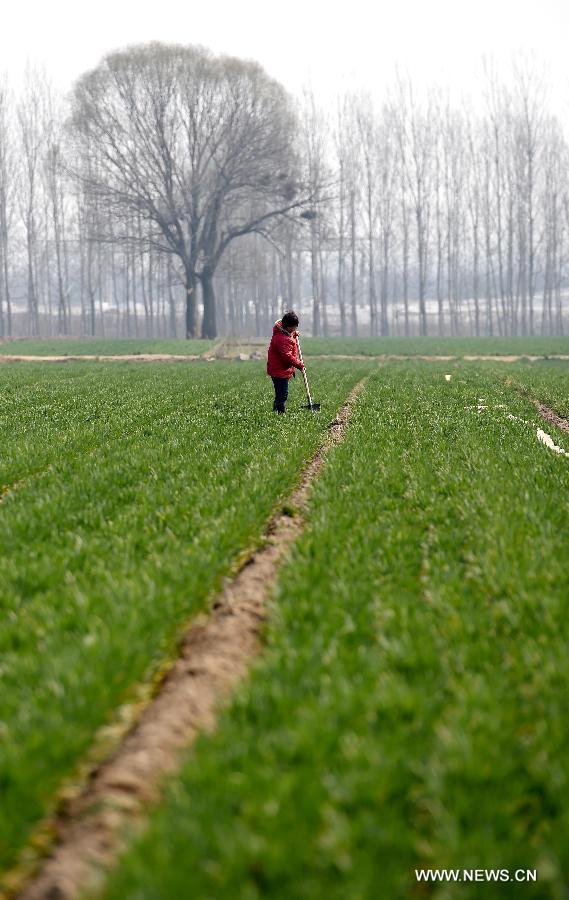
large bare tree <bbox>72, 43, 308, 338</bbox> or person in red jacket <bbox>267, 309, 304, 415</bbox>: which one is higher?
large bare tree <bbox>72, 43, 308, 338</bbox>

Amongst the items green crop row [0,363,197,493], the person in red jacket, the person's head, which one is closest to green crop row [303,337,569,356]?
green crop row [0,363,197,493]

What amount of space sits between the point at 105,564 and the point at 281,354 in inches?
380

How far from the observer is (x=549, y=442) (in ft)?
39.0

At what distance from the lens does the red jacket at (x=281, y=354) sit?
47.9 ft

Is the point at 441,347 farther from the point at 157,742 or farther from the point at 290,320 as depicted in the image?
the point at 157,742

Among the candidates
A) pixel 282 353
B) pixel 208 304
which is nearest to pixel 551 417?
pixel 282 353

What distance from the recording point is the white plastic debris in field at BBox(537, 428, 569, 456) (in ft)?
35.0

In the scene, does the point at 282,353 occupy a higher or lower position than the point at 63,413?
higher

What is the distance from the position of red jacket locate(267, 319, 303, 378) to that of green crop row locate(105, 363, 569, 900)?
856cm

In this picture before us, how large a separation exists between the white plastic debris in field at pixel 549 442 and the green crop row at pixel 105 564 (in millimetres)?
3714

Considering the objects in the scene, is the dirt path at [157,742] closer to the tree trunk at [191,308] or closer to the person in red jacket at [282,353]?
the person in red jacket at [282,353]

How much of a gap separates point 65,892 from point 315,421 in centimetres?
1145

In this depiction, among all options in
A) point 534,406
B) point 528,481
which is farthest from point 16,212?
point 528,481

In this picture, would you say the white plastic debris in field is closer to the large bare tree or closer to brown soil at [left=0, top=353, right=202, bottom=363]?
brown soil at [left=0, top=353, right=202, bottom=363]
